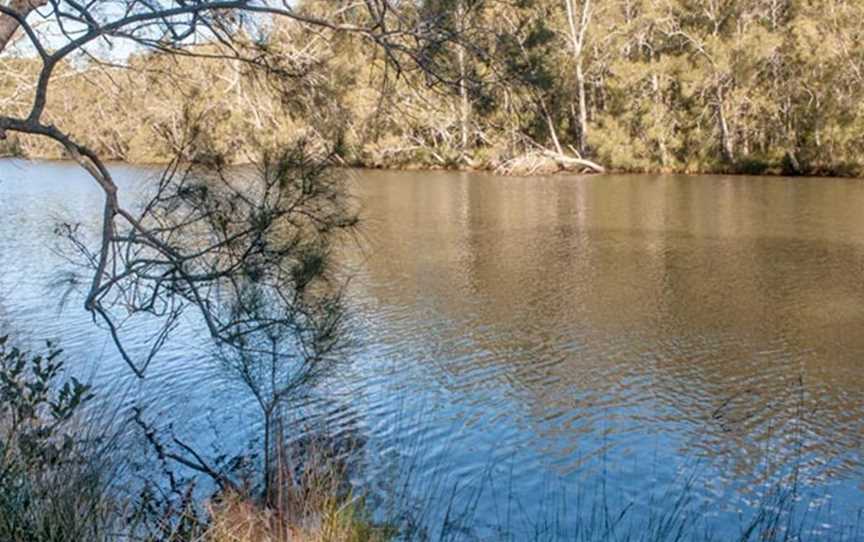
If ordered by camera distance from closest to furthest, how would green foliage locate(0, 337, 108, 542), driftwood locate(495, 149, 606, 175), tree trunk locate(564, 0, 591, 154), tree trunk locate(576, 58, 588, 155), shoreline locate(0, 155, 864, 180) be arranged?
green foliage locate(0, 337, 108, 542) < shoreline locate(0, 155, 864, 180) < tree trunk locate(564, 0, 591, 154) < driftwood locate(495, 149, 606, 175) < tree trunk locate(576, 58, 588, 155)

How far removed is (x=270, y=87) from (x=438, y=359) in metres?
4.71

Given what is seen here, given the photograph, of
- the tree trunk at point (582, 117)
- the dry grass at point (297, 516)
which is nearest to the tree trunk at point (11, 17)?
the dry grass at point (297, 516)

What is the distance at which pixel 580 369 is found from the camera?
7590 mm

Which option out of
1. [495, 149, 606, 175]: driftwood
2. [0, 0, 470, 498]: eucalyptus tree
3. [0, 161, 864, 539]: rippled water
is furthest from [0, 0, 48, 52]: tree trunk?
[495, 149, 606, 175]: driftwood

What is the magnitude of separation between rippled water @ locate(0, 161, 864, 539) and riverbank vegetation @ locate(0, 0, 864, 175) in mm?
685

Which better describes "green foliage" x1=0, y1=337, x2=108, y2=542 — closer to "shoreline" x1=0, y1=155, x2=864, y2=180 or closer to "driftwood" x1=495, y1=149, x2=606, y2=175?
"shoreline" x1=0, y1=155, x2=864, y2=180

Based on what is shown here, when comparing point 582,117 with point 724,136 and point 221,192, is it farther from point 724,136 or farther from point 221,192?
point 221,192

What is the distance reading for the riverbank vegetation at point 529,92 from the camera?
3.22m

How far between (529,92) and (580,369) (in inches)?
188

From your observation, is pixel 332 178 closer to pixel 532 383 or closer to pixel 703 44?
Answer: pixel 532 383

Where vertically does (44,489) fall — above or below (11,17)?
below


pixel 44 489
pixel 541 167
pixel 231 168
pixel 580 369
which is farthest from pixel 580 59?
pixel 44 489

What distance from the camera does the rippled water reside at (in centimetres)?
520

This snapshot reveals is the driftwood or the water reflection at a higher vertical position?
the driftwood
